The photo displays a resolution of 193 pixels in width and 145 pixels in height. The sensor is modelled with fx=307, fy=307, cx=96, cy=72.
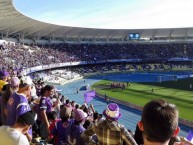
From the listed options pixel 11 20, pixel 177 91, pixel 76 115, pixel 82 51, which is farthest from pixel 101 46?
pixel 76 115

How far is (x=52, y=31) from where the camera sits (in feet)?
255

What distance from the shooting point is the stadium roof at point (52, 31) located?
56.7m

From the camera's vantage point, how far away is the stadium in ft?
165

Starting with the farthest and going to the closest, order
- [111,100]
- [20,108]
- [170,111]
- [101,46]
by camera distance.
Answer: [101,46]
[111,100]
[20,108]
[170,111]

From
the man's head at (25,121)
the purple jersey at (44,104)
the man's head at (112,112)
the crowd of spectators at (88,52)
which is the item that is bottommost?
the crowd of spectators at (88,52)

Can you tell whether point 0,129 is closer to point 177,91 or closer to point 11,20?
point 177,91

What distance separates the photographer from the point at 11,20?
6041cm

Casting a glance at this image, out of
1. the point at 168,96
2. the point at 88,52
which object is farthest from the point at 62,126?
the point at 88,52

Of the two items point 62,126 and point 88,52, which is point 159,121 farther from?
point 88,52

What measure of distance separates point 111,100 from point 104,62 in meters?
44.7

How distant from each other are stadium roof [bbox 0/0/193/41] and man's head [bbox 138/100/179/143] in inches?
1799

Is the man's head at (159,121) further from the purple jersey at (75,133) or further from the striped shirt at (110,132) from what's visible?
the purple jersey at (75,133)

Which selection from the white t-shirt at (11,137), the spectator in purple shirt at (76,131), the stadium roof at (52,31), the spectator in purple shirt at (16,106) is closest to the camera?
the white t-shirt at (11,137)

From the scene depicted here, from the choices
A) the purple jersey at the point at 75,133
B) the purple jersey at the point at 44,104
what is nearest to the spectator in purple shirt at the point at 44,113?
the purple jersey at the point at 44,104
